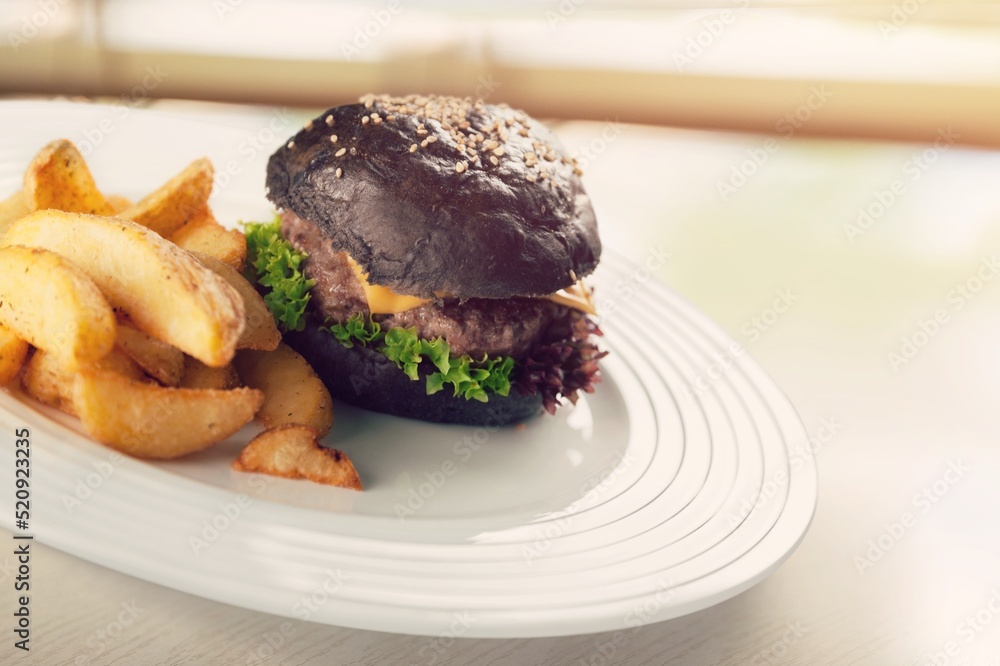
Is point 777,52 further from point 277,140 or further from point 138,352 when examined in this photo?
point 138,352

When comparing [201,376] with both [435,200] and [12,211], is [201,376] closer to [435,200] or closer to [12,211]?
[435,200]

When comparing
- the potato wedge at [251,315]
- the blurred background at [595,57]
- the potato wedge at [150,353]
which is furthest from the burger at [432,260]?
the blurred background at [595,57]

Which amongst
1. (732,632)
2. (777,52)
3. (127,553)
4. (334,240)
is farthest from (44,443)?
(777,52)

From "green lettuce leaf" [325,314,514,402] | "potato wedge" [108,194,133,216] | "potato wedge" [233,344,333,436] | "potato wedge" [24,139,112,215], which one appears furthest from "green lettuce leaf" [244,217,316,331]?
"potato wedge" [24,139,112,215]

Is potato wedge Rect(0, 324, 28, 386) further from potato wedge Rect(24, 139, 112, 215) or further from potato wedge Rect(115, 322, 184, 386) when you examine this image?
potato wedge Rect(24, 139, 112, 215)

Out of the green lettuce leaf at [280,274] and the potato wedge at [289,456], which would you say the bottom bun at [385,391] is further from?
the potato wedge at [289,456]
